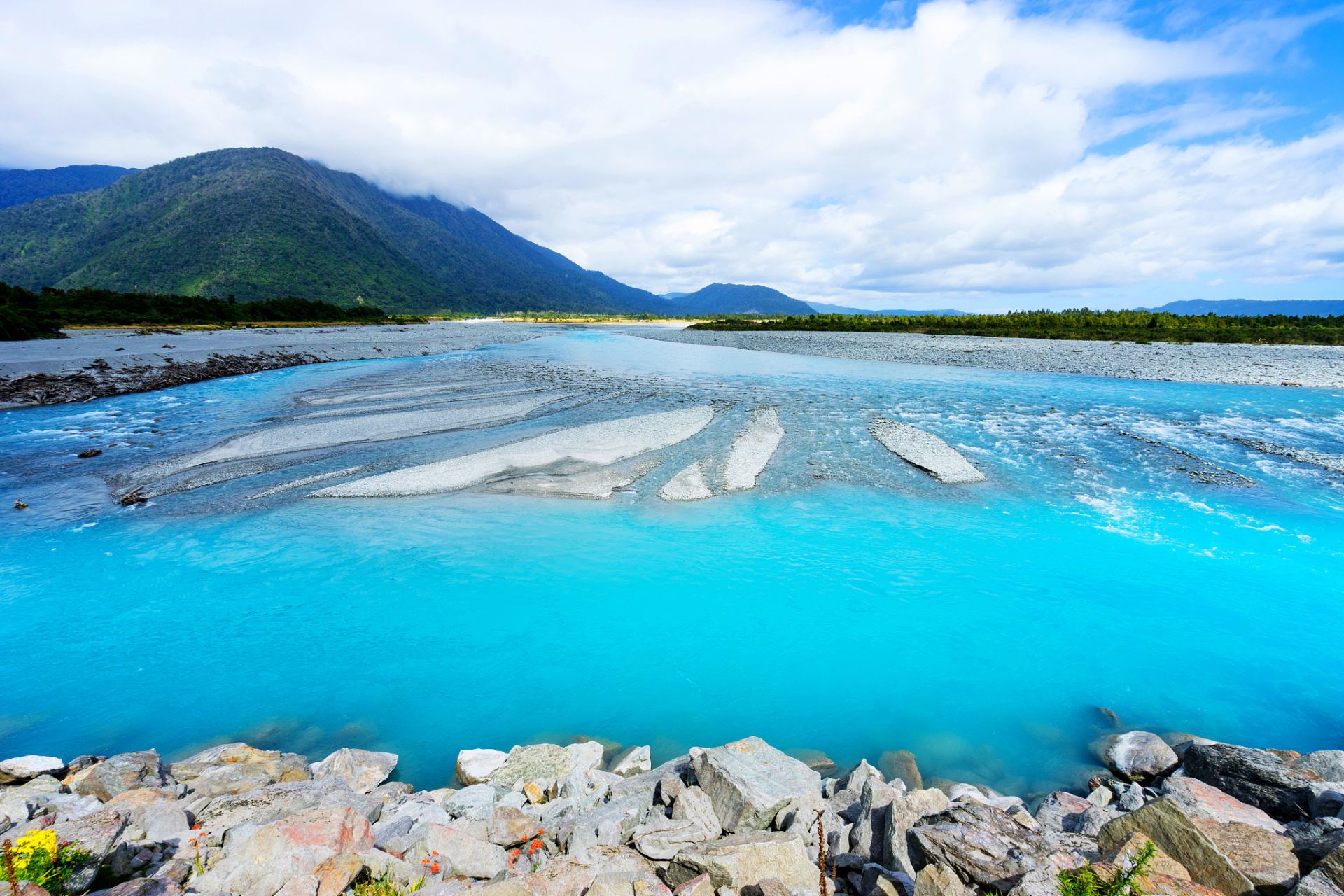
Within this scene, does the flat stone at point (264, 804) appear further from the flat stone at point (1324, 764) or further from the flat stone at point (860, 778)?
the flat stone at point (860, 778)

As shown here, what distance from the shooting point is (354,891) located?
4.07m

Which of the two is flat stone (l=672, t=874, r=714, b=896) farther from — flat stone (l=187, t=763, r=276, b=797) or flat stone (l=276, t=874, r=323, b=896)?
flat stone (l=187, t=763, r=276, b=797)

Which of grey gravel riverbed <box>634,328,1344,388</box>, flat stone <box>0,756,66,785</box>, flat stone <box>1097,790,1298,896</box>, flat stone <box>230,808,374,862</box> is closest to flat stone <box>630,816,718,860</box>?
flat stone <box>230,808,374,862</box>

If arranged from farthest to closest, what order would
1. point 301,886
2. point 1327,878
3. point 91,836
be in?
point 91,836
point 301,886
point 1327,878

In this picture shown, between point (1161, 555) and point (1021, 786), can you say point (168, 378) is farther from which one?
point (1161, 555)

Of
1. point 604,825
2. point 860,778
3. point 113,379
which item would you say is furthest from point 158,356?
point 860,778

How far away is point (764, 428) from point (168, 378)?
38434mm

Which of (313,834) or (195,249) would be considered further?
(195,249)

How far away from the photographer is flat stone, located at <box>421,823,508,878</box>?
178 inches

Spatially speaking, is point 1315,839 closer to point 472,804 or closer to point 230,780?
point 472,804

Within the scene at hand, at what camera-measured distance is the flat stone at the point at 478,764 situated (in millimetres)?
6168

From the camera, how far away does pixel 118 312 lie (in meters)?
63.4

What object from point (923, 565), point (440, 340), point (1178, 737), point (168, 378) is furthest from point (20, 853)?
point (440, 340)

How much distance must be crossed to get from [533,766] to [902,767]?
443cm
